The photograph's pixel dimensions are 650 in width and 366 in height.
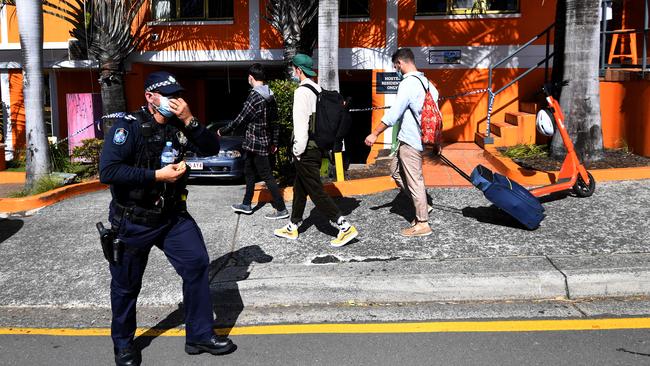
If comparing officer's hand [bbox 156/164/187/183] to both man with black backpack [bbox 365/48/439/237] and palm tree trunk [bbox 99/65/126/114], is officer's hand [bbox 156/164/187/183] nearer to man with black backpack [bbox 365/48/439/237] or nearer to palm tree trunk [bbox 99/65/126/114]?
man with black backpack [bbox 365/48/439/237]

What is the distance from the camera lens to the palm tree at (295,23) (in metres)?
12.3

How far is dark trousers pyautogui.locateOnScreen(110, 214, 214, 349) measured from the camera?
4176mm

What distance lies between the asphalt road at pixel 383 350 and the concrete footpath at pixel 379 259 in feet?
2.08

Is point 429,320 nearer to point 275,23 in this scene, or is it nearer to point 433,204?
point 433,204

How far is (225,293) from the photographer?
213 inches

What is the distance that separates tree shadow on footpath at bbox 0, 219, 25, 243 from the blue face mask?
13.6 ft

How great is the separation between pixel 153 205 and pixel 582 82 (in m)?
6.69

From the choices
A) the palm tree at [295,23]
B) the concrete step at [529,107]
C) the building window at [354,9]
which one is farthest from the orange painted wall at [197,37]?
the concrete step at [529,107]

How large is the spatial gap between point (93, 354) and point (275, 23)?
9559mm

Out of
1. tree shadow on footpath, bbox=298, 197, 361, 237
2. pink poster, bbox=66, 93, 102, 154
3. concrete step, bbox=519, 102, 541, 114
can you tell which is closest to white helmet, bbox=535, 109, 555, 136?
tree shadow on footpath, bbox=298, 197, 361, 237

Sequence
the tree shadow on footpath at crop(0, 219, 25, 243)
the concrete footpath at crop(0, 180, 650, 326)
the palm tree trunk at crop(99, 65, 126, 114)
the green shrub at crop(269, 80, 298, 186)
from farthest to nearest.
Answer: the palm tree trunk at crop(99, 65, 126, 114) → the green shrub at crop(269, 80, 298, 186) → the tree shadow on footpath at crop(0, 219, 25, 243) → the concrete footpath at crop(0, 180, 650, 326)

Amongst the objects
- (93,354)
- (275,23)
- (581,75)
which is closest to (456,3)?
(275,23)

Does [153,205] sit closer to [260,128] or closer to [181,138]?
[181,138]

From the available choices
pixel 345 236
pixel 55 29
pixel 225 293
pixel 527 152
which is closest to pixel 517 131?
pixel 527 152
